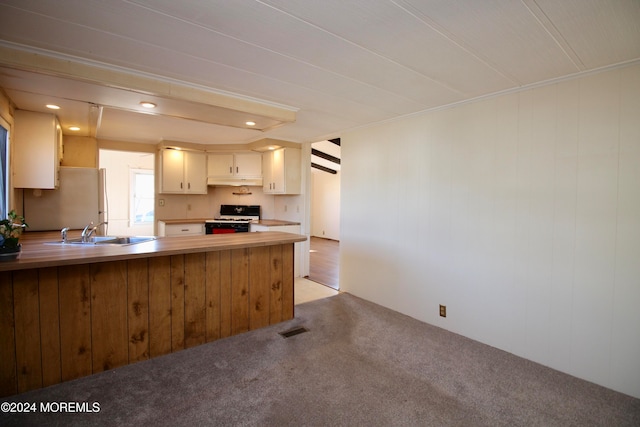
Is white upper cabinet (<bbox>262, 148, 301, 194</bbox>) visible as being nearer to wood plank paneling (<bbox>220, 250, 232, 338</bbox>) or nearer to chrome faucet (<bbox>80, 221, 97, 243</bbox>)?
wood plank paneling (<bbox>220, 250, 232, 338</bbox>)

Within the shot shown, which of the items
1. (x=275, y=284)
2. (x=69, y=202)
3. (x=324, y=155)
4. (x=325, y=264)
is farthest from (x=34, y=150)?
(x=324, y=155)

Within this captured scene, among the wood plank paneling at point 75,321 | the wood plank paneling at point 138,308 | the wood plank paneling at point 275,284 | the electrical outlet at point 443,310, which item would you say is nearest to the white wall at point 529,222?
the electrical outlet at point 443,310

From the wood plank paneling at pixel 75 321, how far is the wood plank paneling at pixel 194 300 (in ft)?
2.29

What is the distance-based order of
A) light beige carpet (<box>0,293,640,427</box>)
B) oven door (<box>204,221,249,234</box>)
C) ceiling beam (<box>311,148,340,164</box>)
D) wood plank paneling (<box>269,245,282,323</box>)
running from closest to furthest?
light beige carpet (<box>0,293,640,427</box>), wood plank paneling (<box>269,245,282,323</box>), oven door (<box>204,221,249,234</box>), ceiling beam (<box>311,148,340,164</box>)

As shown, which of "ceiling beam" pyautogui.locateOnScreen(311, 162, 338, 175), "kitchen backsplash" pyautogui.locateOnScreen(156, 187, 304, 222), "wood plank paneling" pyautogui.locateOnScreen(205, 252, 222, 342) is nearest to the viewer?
"wood plank paneling" pyautogui.locateOnScreen(205, 252, 222, 342)

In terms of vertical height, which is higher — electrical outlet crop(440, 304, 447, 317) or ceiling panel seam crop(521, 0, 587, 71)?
ceiling panel seam crop(521, 0, 587, 71)

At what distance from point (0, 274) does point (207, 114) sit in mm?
2013

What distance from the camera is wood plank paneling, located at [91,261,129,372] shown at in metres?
2.33

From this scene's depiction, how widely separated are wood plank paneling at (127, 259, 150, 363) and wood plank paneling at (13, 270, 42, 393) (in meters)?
0.55

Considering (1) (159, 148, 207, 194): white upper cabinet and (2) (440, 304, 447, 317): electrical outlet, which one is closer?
(2) (440, 304, 447, 317): electrical outlet

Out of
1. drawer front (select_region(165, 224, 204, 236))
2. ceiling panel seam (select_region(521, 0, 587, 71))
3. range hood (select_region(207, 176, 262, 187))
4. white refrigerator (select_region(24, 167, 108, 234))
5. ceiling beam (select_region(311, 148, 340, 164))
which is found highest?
ceiling beam (select_region(311, 148, 340, 164))

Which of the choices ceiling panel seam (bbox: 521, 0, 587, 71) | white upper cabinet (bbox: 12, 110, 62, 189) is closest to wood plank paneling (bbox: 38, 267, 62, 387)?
white upper cabinet (bbox: 12, 110, 62, 189)

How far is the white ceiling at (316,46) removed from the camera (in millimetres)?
1614

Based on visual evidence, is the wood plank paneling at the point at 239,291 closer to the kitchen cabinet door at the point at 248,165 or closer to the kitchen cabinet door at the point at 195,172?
the kitchen cabinet door at the point at 248,165
